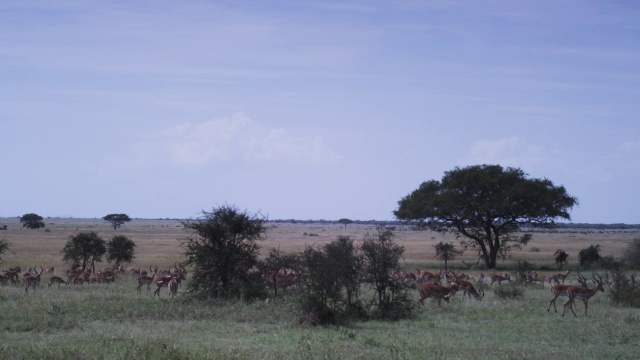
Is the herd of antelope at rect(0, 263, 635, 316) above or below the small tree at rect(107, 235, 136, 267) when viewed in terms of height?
below

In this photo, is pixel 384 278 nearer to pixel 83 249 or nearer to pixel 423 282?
pixel 423 282

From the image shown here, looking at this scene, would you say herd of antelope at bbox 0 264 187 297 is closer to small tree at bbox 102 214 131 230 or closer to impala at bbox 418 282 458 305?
impala at bbox 418 282 458 305

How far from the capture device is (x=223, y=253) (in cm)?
2592

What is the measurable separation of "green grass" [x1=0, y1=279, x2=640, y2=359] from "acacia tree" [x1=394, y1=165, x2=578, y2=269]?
24710mm

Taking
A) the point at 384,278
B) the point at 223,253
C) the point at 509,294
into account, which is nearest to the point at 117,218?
the point at 223,253

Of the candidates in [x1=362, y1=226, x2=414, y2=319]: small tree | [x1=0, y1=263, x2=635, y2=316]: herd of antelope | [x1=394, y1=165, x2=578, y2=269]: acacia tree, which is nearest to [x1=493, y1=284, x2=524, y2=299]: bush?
[x1=0, y1=263, x2=635, y2=316]: herd of antelope

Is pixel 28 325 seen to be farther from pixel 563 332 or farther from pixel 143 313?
pixel 563 332

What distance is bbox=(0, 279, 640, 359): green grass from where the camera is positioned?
1315 cm

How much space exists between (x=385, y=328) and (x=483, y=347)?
13.6 feet

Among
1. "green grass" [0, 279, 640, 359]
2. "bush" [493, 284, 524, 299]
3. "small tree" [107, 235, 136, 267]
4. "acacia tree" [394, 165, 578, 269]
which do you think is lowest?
"green grass" [0, 279, 640, 359]

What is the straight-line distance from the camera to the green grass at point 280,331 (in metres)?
13.1

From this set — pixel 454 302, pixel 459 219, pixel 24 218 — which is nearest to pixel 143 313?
pixel 454 302

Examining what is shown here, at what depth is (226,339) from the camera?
15375 millimetres

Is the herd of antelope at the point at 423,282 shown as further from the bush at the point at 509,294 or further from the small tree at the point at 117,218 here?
the small tree at the point at 117,218
